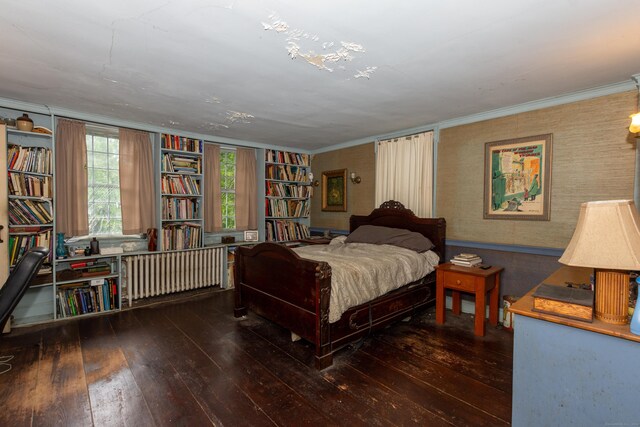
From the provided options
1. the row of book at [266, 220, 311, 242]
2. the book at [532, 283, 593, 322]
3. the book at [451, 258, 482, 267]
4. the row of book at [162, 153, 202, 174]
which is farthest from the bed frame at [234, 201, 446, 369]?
the row of book at [266, 220, 311, 242]

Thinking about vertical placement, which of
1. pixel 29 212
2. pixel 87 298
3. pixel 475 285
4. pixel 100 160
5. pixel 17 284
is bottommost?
pixel 87 298

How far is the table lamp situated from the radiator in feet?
13.8

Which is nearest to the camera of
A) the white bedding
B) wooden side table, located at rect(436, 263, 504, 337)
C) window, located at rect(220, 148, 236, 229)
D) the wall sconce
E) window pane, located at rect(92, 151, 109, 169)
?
the white bedding

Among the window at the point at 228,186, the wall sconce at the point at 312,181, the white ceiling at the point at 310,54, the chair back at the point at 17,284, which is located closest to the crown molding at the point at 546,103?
the white ceiling at the point at 310,54

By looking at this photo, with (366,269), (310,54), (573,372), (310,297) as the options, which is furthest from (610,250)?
(310,54)

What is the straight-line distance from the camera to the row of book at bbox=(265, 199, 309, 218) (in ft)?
17.3

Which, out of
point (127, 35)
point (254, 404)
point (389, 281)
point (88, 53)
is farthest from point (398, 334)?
point (88, 53)

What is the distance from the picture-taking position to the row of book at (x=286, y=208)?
526 cm

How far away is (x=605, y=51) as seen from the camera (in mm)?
2051

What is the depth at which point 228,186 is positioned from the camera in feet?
16.4

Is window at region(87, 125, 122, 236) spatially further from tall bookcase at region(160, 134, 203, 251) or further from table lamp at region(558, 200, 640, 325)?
table lamp at region(558, 200, 640, 325)

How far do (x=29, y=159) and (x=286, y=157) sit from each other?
11.1 feet

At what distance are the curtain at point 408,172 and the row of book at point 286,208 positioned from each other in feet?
5.50

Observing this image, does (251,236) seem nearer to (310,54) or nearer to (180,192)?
(180,192)
